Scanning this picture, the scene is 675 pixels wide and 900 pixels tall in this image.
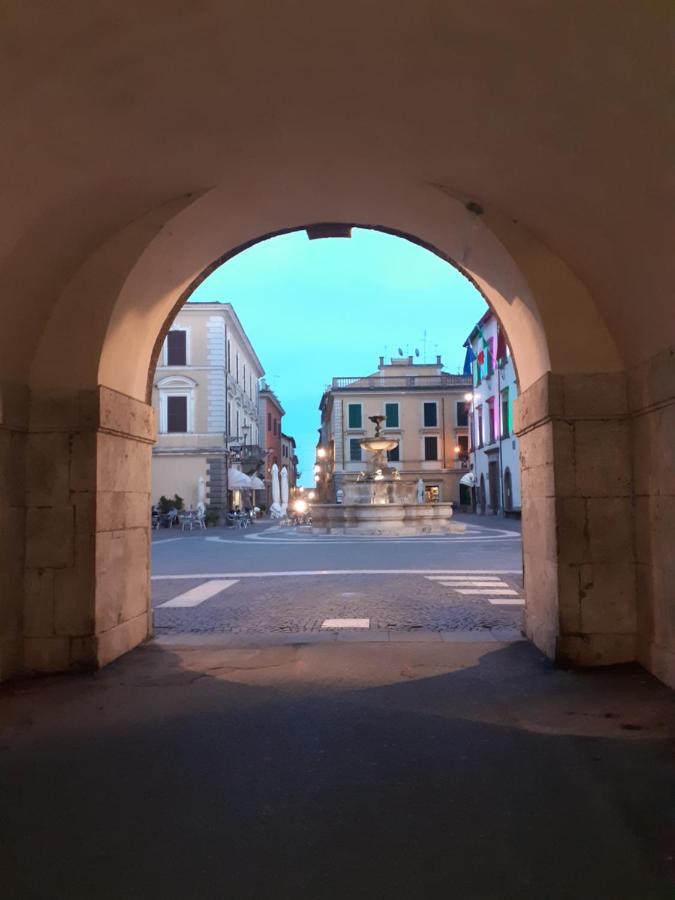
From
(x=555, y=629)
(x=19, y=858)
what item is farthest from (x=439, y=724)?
(x=19, y=858)

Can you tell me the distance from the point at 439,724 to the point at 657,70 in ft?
11.0

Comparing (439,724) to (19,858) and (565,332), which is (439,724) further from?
(565,332)

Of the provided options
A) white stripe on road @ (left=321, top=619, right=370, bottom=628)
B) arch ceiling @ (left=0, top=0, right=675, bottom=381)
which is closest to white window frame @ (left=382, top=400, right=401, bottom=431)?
white stripe on road @ (left=321, top=619, right=370, bottom=628)

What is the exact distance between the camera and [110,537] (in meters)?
5.51

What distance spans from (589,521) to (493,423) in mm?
34307

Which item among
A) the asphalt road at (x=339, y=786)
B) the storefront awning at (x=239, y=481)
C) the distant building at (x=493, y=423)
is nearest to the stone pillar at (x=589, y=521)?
the asphalt road at (x=339, y=786)

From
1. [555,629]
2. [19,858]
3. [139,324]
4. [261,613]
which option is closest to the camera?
[19,858]

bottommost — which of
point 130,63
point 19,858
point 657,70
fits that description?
point 19,858

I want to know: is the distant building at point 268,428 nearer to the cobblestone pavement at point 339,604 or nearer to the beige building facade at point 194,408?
the beige building facade at point 194,408

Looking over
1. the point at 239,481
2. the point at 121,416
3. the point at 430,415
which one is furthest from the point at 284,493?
the point at 121,416

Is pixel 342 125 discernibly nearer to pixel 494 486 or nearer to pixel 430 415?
pixel 494 486

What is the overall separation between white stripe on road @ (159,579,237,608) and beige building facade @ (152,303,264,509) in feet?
80.8

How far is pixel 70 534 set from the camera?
207 inches

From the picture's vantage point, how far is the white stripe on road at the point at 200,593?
28.1ft
